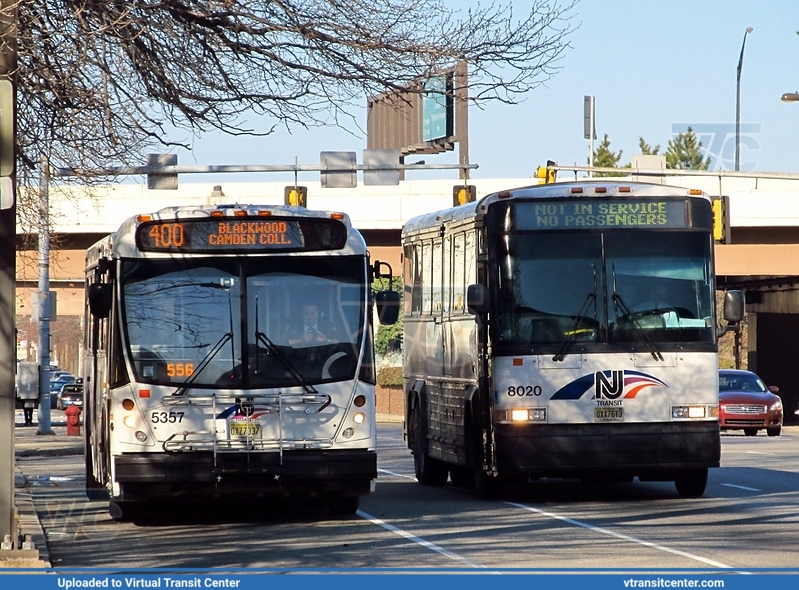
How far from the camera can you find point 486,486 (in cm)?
1709

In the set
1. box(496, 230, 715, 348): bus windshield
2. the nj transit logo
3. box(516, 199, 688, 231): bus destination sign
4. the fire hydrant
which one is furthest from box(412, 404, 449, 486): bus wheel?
the fire hydrant

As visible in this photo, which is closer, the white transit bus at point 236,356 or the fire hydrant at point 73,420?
the white transit bus at point 236,356

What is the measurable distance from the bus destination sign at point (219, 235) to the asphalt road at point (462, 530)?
2.74m

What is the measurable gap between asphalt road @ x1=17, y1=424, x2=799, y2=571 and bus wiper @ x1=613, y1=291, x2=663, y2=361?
1684 millimetres

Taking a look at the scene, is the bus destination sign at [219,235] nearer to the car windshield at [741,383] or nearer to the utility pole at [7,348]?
the utility pole at [7,348]

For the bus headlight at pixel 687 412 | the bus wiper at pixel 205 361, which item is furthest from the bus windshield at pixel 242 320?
the bus headlight at pixel 687 412

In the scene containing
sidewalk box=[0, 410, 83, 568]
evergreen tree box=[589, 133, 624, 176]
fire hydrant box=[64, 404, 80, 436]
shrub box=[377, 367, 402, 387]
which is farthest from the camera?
evergreen tree box=[589, 133, 624, 176]

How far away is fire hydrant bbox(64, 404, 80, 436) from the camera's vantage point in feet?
114

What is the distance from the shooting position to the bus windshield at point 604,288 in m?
16.2

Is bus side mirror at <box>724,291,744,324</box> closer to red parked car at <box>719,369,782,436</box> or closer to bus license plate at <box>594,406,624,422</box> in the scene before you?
bus license plate at <box>594,406,624,422</box>

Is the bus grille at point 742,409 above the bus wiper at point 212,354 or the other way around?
the other way around

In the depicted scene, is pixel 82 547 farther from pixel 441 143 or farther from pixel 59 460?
pixel 441 143

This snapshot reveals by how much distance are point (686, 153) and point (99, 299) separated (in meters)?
→ 109

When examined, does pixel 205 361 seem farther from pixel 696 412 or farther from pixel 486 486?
pixel 696 412
